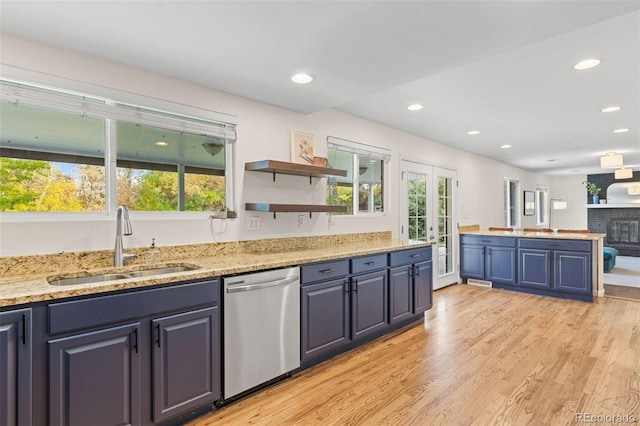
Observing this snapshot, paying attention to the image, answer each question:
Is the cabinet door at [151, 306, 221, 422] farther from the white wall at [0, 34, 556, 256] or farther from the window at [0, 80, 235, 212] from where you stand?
the window at [0, 80, 235, 212]

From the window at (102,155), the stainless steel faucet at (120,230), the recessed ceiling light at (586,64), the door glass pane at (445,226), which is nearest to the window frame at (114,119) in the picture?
the window at (102,155)

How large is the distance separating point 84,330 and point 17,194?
103 cm

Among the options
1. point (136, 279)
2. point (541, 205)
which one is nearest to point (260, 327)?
point (136, 279)

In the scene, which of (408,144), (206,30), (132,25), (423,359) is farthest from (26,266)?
(408,144)

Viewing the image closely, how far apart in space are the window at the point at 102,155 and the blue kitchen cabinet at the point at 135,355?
0.90 meters

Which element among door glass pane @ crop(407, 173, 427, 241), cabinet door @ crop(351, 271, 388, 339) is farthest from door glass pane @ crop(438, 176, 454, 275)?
cabinet door @ crop(351, 271, 388, 339)

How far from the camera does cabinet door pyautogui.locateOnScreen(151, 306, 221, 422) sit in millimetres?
1881

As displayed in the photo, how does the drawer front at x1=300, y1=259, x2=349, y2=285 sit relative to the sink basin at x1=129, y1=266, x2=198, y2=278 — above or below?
below

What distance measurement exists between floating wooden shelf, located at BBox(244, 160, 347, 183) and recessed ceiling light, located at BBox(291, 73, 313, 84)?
0.66 meters

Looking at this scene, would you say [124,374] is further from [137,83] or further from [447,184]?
[447,184]

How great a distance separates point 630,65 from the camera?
8.78 feet

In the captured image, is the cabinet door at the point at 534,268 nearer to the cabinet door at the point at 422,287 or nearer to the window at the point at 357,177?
the cabinet door at the point at 422,287

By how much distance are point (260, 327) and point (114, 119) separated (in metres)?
1.73

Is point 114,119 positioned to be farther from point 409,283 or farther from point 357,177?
point 409,283
